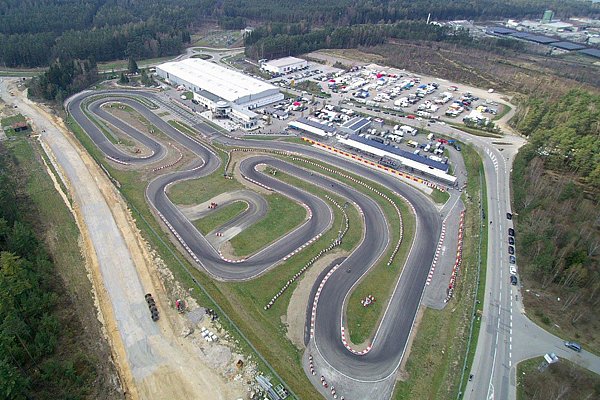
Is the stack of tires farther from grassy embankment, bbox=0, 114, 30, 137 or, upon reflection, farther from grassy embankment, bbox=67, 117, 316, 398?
grassy embankment, bbox=0, 114, 30, 137

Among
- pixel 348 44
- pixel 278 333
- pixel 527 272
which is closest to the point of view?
pixel 278 333

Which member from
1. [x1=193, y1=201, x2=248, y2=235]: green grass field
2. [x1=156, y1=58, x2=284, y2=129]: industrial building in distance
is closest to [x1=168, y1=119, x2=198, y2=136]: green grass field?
[x1=156, y1=58, x2=284, y2=129]: industrial building in distance

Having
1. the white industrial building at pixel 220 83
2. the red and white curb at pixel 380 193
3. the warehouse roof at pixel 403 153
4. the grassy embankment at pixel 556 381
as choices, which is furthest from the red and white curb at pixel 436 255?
the white industrial building at pixel 220 83

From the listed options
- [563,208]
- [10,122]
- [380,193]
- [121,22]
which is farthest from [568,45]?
[10,122]

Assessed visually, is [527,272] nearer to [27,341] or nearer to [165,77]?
[27,341]

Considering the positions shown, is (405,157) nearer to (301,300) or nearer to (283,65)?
(301,300)

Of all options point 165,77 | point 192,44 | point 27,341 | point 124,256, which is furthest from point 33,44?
point 27,341

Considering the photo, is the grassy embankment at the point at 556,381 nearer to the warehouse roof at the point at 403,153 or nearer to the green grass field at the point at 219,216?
the warehouse roof at the point at 403,153
